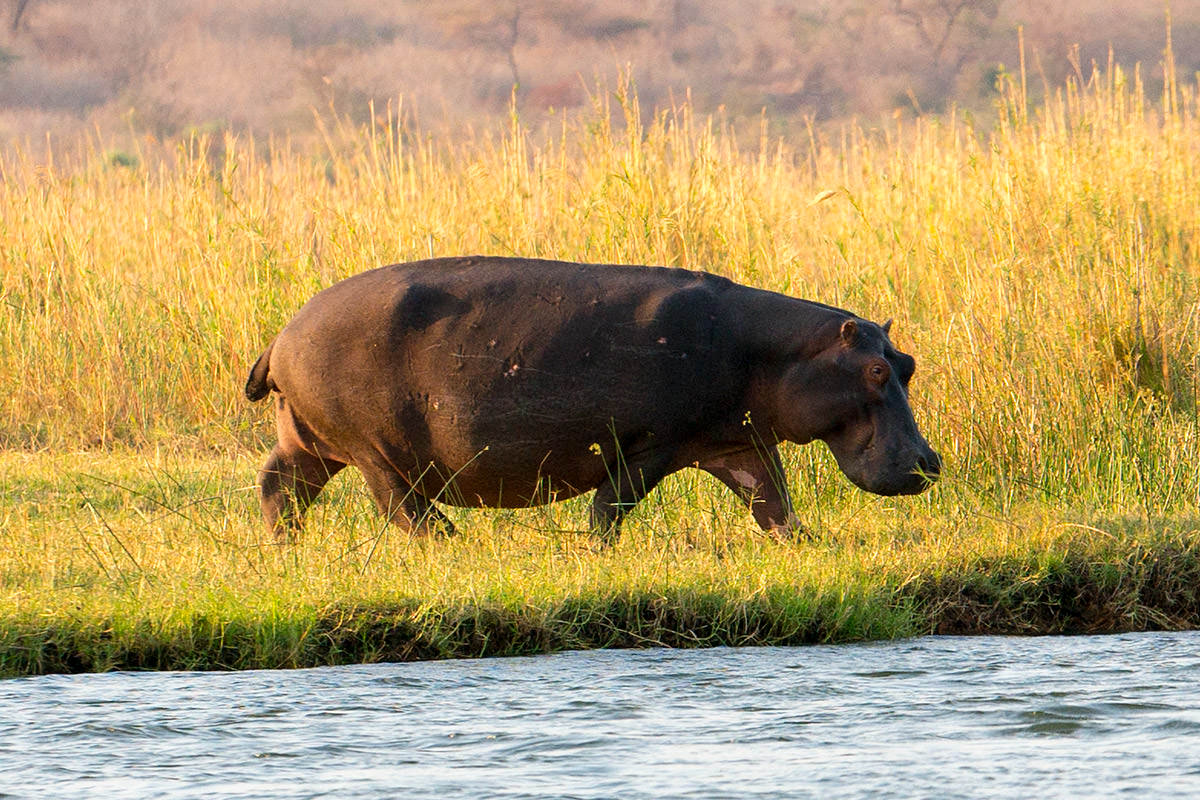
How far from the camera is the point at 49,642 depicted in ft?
13.9

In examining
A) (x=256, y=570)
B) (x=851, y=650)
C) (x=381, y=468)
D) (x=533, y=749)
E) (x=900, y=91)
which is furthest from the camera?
(x=900, y=91)

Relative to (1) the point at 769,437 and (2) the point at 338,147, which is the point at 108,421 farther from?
(2) the point at 338,147

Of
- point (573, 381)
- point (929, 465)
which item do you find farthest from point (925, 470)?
point (573, 381)

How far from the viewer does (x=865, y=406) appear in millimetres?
5242

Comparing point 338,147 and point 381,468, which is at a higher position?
point 338,147

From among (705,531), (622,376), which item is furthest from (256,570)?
(705,531)

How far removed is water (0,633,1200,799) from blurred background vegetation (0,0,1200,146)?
73.7 feet

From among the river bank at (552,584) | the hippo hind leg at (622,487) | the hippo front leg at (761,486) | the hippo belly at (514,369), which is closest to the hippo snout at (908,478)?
the river bank at (552,584)

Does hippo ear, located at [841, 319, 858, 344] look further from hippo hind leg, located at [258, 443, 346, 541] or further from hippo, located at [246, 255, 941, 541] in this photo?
hippo hind leg, located at [258, 443, 346, 541]

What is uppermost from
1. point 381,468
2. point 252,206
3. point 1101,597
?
point 252,206

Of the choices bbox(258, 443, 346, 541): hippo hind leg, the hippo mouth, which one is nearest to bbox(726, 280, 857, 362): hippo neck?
the hippo mouth

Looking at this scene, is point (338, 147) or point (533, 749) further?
point (338, 147)

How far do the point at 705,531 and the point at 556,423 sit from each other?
814 mm

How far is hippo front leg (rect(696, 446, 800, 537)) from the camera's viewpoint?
5.52m
